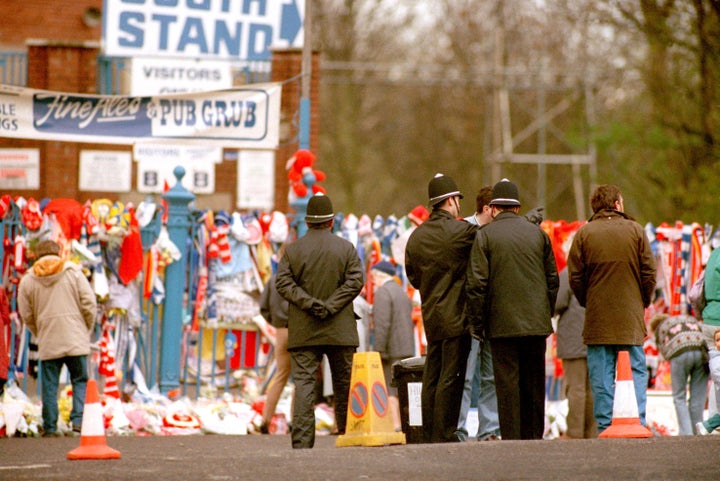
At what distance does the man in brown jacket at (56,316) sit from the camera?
40.3ft

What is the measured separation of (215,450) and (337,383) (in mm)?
1337

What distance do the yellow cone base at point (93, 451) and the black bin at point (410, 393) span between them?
3024 millimetres

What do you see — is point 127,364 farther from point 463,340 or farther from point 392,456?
point 392,456

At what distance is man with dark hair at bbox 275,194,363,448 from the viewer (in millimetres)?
10375

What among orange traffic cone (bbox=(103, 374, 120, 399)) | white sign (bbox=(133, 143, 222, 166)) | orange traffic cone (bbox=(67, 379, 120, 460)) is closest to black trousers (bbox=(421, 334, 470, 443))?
orange traffic cone (bbox=(67, 379, 120, 460))

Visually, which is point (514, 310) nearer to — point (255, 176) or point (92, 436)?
point (92, 436)

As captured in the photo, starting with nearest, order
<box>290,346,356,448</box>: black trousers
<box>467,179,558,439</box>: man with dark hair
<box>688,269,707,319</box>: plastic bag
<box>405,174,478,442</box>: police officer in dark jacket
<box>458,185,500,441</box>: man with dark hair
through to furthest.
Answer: <box>467,179,558,439</box>: man with dark hair → <box>405,174,478,442</box>: police officer in dark jacket → <box>290,346,356,448</box>: black trousers → <box>458,185,500,441</box>: man with dark hair → <box>688,269,707,319</box>: plastic bag

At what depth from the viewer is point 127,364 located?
13.9m

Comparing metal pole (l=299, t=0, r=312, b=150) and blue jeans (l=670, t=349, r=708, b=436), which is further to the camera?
metal pole (l=299, t=0, r=312, b=150)

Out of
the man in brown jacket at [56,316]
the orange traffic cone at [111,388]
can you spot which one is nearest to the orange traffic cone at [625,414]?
the man in brown jacket at [56,316]

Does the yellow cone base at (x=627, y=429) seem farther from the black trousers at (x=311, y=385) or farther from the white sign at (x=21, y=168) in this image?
the white sign at (x=21, y=168)

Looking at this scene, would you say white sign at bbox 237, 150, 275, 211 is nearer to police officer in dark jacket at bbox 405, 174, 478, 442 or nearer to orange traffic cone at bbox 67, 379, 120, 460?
police officer in dark jacket at bbox 405, 174, 478, 442

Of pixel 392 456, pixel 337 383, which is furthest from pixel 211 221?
pixel 392 456

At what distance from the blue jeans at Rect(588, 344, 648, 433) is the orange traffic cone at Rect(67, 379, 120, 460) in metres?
3.88
